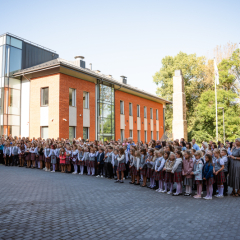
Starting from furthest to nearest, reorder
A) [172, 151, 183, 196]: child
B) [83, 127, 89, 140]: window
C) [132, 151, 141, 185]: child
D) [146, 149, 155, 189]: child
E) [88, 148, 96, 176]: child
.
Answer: [83, 127, 89, 140]: window
[88, 148, 96, 176]: child
[132, 151, 141, 185]: child
[146, 149, 155, 189]: child
[172, 151, 183, 196]: child

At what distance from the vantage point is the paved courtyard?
4.87m

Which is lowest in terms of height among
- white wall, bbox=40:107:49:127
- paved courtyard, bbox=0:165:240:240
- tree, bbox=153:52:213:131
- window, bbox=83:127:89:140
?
paved courtyard, bbox=0:165:240:240

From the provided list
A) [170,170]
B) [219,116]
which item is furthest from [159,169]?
[219,116]

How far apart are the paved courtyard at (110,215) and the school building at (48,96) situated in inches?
493

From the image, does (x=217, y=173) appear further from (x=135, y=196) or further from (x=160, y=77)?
(x=160, y=77)

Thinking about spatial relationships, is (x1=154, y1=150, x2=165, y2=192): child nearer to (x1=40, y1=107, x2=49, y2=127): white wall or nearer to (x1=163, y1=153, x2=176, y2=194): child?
(x1=163, y1=153, x2=176, y2=194): child

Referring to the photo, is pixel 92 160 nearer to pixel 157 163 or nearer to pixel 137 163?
pixel 137 163

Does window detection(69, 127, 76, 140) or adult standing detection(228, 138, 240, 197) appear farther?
window detection(69, 127, 76, 140)

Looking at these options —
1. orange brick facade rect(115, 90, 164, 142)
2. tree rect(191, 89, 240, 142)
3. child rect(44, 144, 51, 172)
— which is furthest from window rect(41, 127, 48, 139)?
tree rect(191, 89, 240, 142)

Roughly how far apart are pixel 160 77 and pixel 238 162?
1488 inches

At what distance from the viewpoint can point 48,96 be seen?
21.4 m

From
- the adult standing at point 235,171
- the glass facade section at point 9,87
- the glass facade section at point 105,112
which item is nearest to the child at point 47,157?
the glass facade section at point 9,87

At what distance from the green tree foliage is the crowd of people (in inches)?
975

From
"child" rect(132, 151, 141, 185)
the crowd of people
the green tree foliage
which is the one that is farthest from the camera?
the green tree foliage
